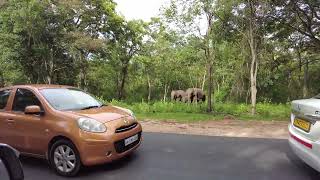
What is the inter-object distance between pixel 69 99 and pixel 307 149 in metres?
4.32

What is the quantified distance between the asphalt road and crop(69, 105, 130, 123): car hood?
88 cm

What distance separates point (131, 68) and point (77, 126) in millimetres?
28535

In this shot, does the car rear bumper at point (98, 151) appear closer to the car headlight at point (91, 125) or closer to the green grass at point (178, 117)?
A: the car headlight at point (91, 125)

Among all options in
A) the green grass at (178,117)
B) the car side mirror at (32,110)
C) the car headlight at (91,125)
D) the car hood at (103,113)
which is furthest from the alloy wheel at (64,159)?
the green grass at (178,117)

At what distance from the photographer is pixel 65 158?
7113 millimetres

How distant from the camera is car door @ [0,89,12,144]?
25.6ft

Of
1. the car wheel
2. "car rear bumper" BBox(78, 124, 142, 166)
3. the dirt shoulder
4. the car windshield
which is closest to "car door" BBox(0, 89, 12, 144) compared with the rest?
the car windshield

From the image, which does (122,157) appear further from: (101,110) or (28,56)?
(28,56)

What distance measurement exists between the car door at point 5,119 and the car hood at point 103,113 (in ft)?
4.60

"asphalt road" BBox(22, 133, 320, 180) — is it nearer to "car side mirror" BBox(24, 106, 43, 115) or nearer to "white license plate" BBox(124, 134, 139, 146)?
"white license plate" BBox(124, 134, 139, 146)

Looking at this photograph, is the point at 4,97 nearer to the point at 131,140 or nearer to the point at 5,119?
the point at 5,119

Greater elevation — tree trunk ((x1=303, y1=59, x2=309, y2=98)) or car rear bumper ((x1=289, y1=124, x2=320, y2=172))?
tree trunk ((x1=303, y1=59, x2=309, y2=98))

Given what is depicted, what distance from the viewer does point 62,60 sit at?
1170 inches

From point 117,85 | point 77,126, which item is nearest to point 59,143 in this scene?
point 77,126
